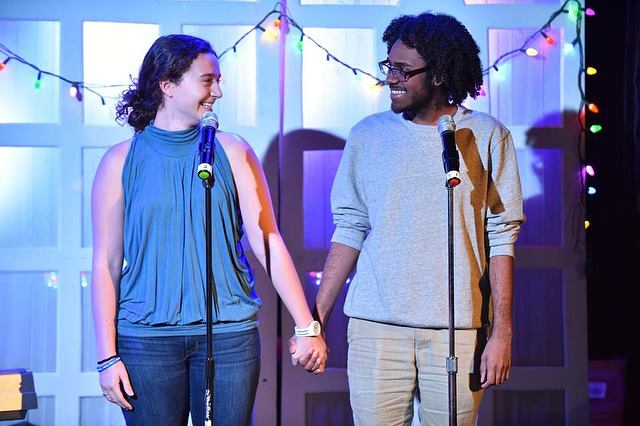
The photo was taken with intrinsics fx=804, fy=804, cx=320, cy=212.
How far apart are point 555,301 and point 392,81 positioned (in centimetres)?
141

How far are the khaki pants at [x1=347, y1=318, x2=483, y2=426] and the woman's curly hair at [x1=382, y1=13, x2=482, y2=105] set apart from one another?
0.77 m

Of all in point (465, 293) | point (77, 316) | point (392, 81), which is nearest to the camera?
point (465, 293)

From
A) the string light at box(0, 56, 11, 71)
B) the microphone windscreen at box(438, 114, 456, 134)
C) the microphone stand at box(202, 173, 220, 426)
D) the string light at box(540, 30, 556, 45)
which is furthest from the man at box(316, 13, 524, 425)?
the string light at box(0, 56, 11, 71)

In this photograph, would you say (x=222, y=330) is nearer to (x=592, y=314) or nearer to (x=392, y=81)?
(x=392, y=81)

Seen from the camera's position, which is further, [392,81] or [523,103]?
[523,103]

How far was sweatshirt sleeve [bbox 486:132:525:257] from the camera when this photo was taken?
242cm

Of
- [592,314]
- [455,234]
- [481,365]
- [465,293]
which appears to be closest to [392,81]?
[455,234]

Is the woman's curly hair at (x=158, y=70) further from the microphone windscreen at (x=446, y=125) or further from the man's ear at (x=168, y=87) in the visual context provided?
the microphone windscreen at (x=446, y=125)

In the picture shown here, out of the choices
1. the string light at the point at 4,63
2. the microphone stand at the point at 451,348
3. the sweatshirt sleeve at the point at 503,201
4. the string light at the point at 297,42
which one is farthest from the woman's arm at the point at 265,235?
the string light at the point at 4,63

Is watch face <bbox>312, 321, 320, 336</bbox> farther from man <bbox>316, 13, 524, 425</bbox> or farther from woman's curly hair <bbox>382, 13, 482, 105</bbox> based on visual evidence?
woman's curly hair <bbox>382, 13, 482, 105</bbox>

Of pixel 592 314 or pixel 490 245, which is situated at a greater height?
pixel 490 245

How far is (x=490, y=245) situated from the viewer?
2455 mm

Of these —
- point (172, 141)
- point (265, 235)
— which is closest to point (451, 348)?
point (265, 235)

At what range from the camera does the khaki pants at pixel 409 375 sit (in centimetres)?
233
